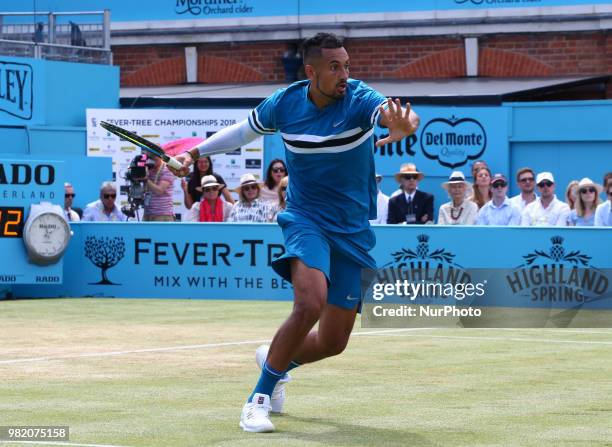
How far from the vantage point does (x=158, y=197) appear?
1947cm

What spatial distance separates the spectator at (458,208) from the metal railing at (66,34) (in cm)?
957

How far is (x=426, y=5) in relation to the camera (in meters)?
25.7

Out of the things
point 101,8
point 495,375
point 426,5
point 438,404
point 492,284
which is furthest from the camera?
point 101,8

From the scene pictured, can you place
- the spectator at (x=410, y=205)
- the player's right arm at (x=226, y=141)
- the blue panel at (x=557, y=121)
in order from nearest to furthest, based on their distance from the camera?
1. the player's right arm at (x=226, y=141)
2. the spectator at (x=410, y=205)
3. the blue panel at (x=557, y=121)

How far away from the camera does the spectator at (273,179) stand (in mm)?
18344

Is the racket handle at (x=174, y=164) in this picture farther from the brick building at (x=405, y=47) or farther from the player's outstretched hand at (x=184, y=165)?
the brick building at (x=405, y=47)

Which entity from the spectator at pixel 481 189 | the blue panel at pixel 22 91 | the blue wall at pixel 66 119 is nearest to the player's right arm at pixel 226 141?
the spectator at pixel 481 189

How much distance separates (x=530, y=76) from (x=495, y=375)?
15.6 metres

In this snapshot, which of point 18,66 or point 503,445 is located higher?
point 18,66

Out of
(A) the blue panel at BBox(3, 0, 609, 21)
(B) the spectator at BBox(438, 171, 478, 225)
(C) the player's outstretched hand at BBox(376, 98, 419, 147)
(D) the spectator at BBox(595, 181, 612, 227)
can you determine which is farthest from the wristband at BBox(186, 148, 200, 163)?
(A) the blue panel at BBox(3, 0, 609, 21)

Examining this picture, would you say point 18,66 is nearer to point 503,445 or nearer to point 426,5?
point 426,5

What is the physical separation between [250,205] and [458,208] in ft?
8.56

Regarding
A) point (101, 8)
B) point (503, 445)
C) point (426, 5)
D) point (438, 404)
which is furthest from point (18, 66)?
point (503, 445)

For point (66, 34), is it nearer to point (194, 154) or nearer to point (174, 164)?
point (194, 154)
